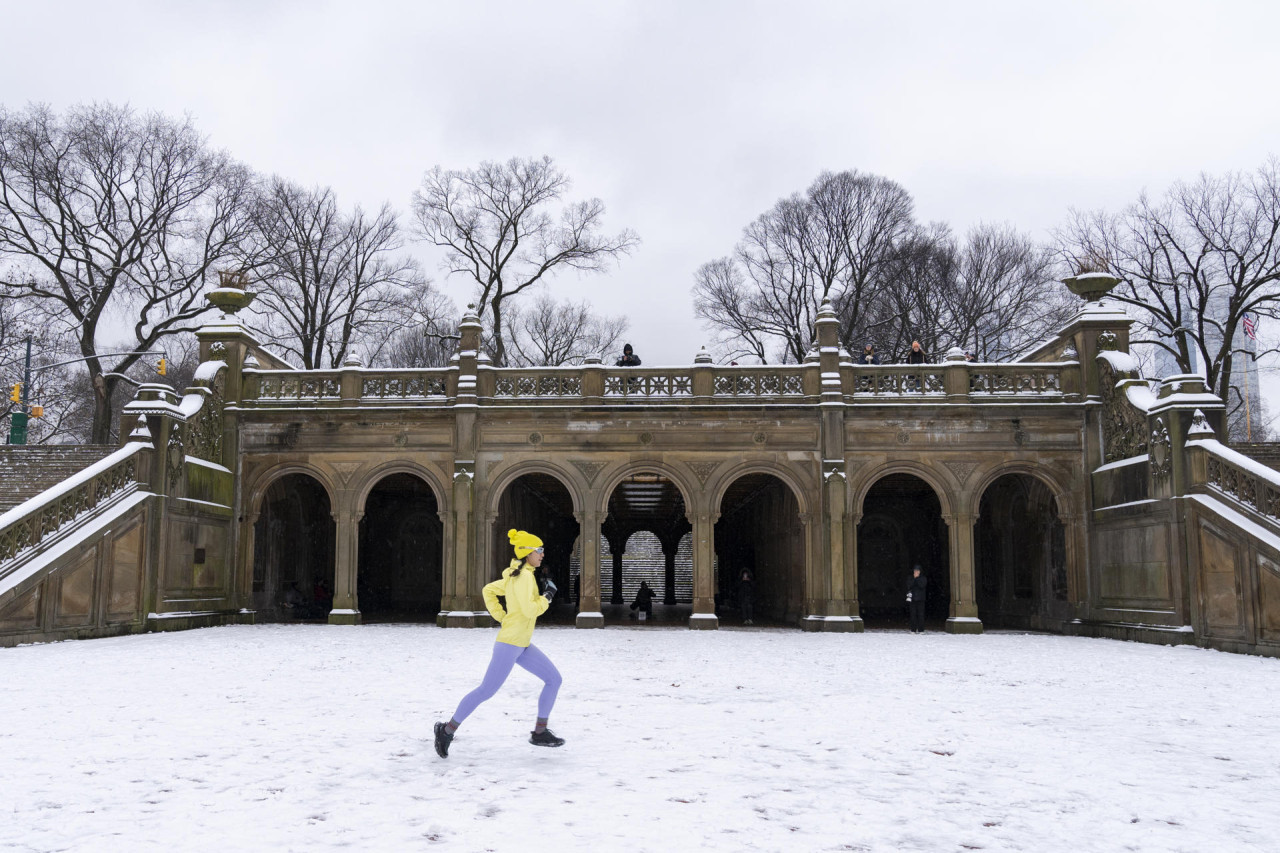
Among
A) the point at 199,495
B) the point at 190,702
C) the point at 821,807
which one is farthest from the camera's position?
the point at 199,495

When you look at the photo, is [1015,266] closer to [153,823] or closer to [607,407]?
[607,407]

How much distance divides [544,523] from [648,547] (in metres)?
24.7

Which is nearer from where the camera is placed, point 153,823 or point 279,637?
point 153,823

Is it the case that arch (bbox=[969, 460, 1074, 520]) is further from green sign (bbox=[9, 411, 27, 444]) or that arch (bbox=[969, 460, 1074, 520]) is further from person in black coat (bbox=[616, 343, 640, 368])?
green sign (bbox=[9, 411, 27, 444])

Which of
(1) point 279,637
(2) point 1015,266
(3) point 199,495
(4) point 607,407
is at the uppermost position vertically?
(2) point 1015,266

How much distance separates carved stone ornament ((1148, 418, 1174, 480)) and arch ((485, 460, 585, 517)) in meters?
11.9

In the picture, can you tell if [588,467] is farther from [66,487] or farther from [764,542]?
→ [66,487]

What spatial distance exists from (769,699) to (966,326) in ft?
103

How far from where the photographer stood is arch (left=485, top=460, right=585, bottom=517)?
74.7 ft

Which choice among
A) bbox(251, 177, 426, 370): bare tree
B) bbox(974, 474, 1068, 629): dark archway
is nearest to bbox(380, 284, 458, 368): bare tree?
bbox(251, 177, 426, 370): bare tree

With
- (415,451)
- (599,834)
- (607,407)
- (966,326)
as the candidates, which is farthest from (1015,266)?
(599,834)

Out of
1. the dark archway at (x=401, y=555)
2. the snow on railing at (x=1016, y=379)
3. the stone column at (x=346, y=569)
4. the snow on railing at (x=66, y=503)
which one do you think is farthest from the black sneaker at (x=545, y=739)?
the dark archway at (x=401, y=555)

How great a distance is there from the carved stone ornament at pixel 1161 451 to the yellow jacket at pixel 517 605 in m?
14.5

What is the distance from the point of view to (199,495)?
69.3 ft
